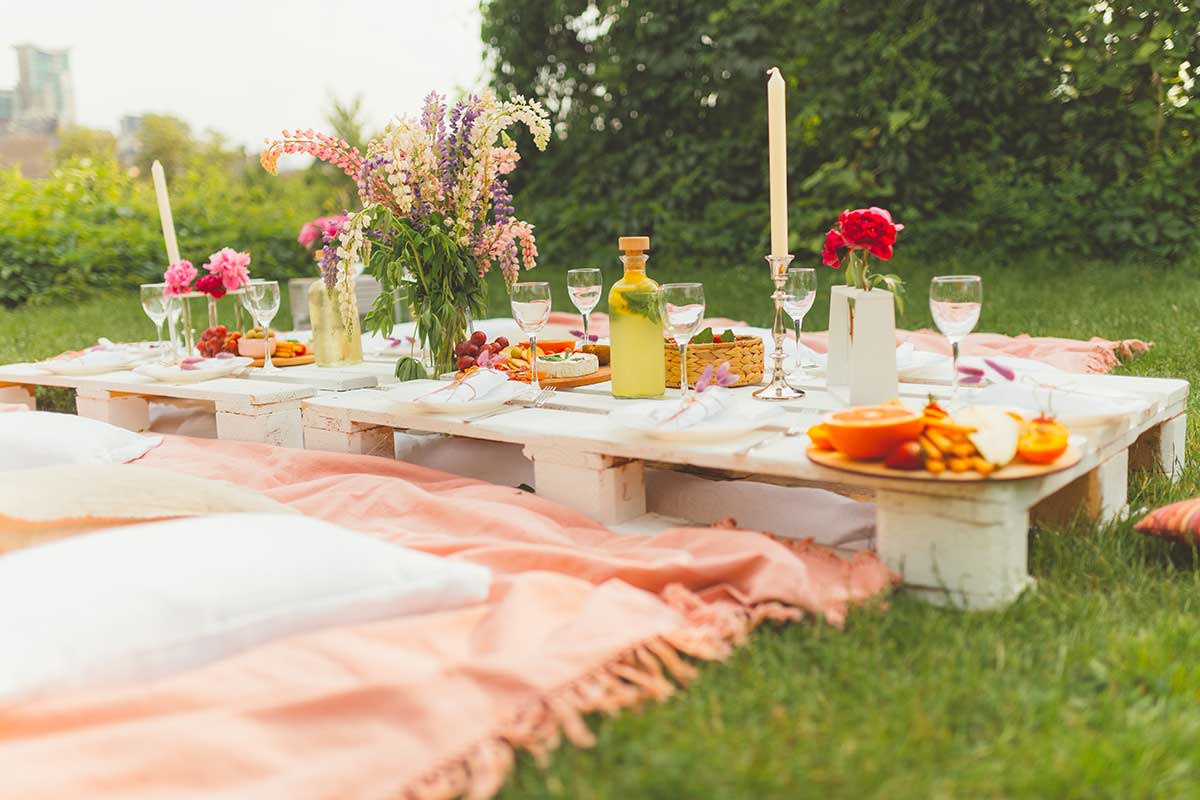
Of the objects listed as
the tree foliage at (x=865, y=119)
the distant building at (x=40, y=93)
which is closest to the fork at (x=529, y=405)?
the tree foliage at (x=865, y=119)

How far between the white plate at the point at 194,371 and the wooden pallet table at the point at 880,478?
51cm

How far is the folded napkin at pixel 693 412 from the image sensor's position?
1.97m

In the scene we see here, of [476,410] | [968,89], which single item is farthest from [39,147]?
[476,410]

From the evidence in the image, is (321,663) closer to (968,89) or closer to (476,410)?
(476,410)

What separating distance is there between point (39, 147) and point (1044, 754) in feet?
49.4

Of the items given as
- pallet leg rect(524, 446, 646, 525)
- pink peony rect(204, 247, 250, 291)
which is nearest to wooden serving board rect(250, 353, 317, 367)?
pink peony rect(204, 247, 250, 291)

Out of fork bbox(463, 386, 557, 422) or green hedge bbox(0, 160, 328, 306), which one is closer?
fork bbox(463, 386, 557, 422)

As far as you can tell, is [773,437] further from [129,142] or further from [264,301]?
[129,142]

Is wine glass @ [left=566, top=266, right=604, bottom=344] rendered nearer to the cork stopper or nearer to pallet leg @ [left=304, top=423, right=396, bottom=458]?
the cork stopper

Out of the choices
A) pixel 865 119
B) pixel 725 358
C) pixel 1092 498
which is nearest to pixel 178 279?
pixel 725 358

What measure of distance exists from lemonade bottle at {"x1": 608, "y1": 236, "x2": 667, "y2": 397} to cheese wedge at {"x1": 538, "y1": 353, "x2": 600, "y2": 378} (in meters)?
0.24

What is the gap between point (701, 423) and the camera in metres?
1.98

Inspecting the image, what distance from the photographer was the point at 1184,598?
1.70m

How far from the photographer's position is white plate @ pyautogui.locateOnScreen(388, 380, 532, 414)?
2.27 metres
